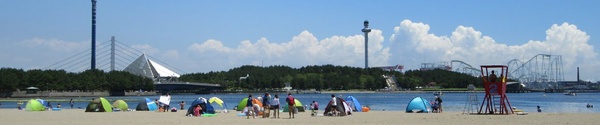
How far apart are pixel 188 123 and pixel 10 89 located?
10364 centimetres

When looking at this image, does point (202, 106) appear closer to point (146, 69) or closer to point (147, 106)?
point (147, 106)

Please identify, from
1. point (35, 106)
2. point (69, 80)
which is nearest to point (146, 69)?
point (69, 80)

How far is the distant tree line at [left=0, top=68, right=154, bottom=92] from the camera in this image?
123 m

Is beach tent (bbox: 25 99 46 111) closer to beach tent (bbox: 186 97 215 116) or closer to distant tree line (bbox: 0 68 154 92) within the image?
beach tent (bbox: 186 97 215 116)

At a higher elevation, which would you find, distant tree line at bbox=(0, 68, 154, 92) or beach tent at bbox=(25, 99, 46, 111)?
distant tree line at bbox=(0, 68, 154, 92)

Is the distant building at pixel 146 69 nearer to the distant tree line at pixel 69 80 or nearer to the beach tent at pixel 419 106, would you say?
the distant tree line at pixel 69 80

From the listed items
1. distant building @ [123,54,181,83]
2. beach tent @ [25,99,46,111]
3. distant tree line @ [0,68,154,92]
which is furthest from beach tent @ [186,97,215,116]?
distant building @ [123,54,181,83]

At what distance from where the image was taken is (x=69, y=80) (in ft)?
456

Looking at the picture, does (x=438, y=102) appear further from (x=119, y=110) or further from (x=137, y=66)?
(x=137, y=66)

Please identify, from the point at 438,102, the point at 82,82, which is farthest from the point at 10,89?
the point at 438,102

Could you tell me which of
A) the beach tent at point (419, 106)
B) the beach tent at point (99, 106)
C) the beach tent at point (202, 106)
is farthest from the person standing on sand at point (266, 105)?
the beach tent at point (99, 106)

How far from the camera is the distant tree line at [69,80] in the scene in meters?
123

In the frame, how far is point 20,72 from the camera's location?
425 ft

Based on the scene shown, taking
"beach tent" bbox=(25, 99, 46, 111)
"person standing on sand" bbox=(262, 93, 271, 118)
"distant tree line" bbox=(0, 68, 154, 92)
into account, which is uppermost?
"distant tree line" bbox=(0, 68, 154, 92)
